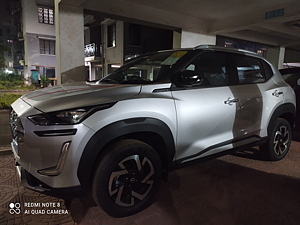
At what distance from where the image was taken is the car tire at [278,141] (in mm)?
3785

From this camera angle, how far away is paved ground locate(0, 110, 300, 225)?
94.1 inches

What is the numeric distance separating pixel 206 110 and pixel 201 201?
108 cm

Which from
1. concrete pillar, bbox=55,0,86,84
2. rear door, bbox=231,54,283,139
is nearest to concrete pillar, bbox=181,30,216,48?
concrete pillar, bbox=55,0,86,84

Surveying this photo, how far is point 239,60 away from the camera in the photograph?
3.31 m

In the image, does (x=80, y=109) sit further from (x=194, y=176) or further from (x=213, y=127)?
(x=194, y=176)

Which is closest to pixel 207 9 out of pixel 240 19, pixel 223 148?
pixel 240 19

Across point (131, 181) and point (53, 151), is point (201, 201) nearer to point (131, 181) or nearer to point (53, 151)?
point (131, 181)

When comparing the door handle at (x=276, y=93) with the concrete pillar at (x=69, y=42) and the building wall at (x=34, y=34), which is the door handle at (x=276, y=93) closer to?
the concrete pillar at (x=69, y=42)

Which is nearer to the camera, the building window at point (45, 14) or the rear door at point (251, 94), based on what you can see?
the rear door at point (251, 94)

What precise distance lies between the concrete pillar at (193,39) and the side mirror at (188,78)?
23.8 ft

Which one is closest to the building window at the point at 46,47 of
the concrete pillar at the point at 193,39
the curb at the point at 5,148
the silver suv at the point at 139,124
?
the concrete pillar at the point at 193,39

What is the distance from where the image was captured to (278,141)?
3.95 m

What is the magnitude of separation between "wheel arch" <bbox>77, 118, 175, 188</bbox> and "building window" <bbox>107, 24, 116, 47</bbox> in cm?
1583

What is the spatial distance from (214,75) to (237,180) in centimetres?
154
